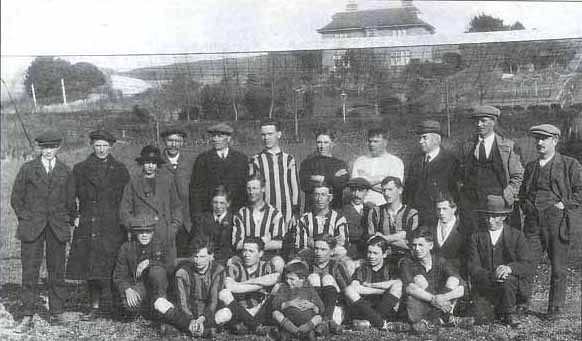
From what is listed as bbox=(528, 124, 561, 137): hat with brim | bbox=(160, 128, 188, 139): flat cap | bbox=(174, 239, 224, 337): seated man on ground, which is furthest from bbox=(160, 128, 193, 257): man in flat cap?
bbox=(528, 124, 561, 137): hat with brim

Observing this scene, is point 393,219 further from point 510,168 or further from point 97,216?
point 97,216

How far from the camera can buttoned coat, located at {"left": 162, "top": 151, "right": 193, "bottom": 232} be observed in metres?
4.59

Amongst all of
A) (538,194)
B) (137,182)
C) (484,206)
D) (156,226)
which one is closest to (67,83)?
(137,182)

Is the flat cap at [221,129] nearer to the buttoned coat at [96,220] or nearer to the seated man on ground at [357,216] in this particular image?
the buttoned coat at [96,220]

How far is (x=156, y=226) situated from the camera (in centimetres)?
434

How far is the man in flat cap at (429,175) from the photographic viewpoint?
166 inches

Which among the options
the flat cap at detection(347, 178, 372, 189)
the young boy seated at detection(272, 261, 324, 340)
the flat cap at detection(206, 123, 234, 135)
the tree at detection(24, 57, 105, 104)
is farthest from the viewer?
the tree at detection(24, 57, 105, 104)

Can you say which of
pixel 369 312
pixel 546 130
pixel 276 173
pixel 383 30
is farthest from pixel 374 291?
pixel 383 30

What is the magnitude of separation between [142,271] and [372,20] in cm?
285

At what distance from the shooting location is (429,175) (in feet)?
13.9

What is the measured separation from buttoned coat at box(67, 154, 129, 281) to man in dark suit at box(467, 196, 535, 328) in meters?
2.86

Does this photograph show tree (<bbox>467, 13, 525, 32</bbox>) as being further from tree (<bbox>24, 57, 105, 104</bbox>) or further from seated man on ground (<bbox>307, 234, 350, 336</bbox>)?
tree (<bbox>24, 57, 105, 104</bbox>)

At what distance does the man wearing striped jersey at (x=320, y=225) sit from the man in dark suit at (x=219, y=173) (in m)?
0.63

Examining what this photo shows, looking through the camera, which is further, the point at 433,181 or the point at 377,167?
the point at 377,167
